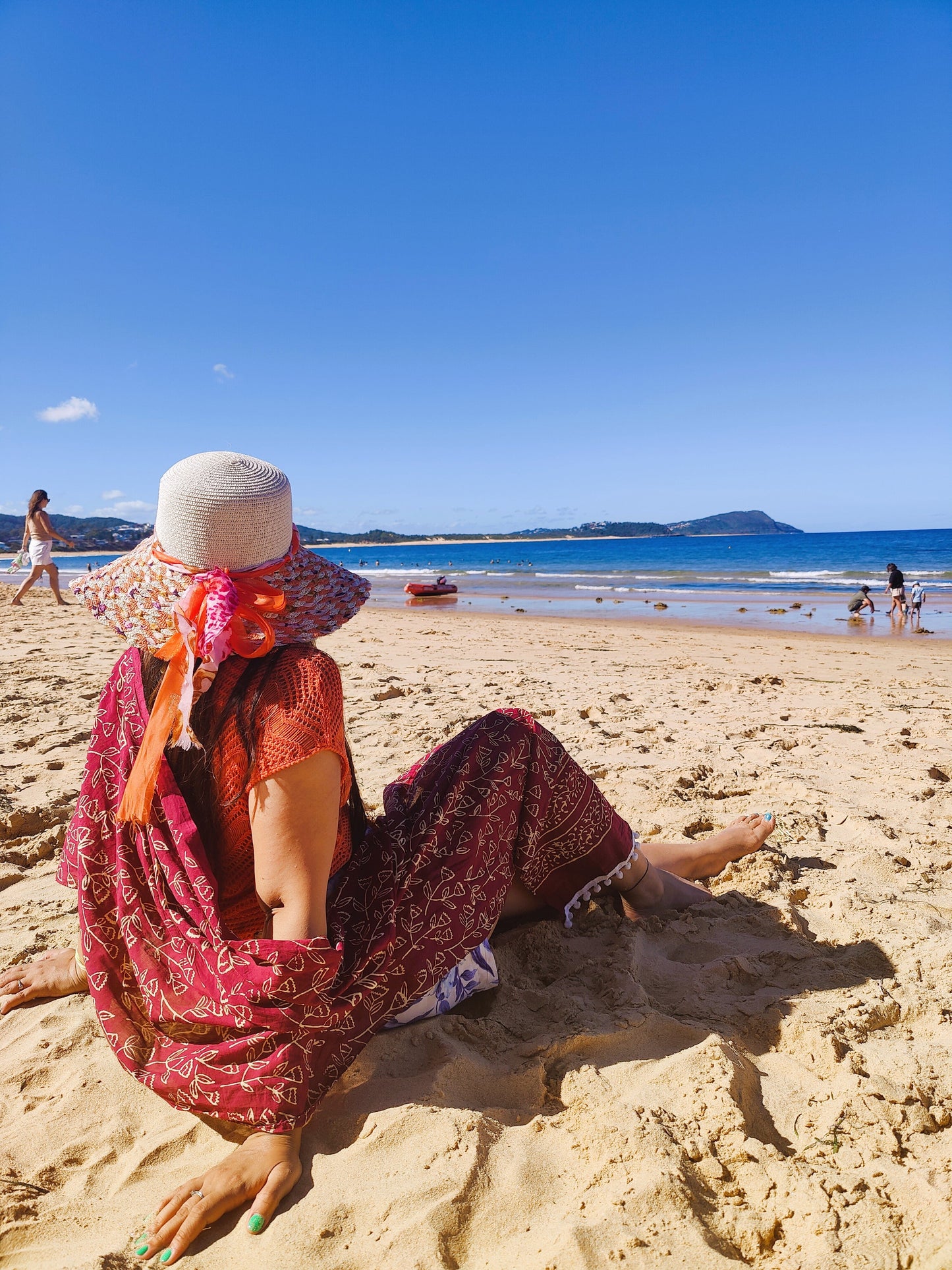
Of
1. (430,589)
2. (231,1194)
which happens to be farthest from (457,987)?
(430,589)

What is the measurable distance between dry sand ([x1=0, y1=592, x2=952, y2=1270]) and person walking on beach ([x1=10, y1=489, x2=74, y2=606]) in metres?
9.51

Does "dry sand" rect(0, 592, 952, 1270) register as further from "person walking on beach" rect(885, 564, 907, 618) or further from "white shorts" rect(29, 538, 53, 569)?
"person walking on beach" rect(885, 564, 907, 618)

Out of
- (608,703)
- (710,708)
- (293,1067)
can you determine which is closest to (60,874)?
(293,1067)

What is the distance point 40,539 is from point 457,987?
41.1ft

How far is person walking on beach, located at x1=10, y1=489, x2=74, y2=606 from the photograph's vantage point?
37.3 ft

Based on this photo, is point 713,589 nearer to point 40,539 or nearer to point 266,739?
point 40,539

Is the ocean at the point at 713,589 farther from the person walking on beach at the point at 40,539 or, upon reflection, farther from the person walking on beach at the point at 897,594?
the person walking on beach at the point at 40,539

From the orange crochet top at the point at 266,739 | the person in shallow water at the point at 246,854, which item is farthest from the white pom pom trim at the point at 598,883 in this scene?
the orange crochet top at the point at 266,739

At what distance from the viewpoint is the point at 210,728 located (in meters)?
1.54

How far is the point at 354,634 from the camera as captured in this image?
34.9 feet

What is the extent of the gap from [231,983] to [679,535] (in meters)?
113

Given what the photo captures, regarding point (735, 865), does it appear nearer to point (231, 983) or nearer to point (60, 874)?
point (231, 983)

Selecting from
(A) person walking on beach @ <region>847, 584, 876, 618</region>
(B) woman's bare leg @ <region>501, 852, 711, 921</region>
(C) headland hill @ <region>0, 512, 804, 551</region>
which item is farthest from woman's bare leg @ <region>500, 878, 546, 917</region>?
(C) headland hill @ <region>0, 512, 804, 551</region>

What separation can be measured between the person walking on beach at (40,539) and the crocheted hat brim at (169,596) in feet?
36.7
